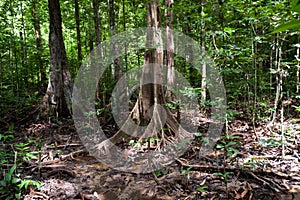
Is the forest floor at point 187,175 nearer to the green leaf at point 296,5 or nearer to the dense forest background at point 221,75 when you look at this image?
the dense forest background at point 221,75

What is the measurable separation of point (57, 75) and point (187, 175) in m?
5.19

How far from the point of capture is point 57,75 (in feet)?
23.7

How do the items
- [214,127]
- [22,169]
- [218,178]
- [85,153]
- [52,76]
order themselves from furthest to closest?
[52,76] < [214,127] < [85,153] < [22,169] < [218,178]

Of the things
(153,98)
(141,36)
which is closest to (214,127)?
(153,98)

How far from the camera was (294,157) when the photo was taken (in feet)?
13.8

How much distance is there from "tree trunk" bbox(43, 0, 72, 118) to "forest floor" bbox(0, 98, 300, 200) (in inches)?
81.9

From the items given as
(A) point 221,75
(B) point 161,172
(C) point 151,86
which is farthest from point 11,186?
(A) point 221,75

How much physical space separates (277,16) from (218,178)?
2849 millimetres

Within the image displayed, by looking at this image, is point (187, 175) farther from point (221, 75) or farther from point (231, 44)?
point (231, 44)

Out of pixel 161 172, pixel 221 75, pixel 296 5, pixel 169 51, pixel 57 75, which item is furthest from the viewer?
pixel 57 75

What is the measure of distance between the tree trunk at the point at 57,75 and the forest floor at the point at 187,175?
6.83ft

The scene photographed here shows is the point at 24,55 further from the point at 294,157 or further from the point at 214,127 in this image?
the point at 294,157

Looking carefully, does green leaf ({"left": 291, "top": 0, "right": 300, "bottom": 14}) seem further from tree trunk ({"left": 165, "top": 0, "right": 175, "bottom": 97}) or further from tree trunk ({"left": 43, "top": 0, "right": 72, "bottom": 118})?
tree trunk ({"left": 43, "top": 0, "right": 72, "bottom": 118})

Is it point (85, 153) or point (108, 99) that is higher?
point (108, 99)
